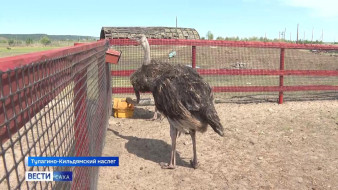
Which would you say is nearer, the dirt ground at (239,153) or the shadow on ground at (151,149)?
the dirt ground at (239,153)

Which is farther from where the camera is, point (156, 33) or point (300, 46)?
point (156, 33)

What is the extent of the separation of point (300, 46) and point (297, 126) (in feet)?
10.6

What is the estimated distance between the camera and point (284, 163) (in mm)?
4871

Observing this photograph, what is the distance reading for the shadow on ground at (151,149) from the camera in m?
5.20

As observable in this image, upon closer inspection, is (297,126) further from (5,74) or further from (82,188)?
(5,74)

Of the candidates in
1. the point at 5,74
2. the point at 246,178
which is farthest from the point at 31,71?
the point at 246,178

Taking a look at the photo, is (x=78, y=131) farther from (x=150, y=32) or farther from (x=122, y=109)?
(x=150, y=32)

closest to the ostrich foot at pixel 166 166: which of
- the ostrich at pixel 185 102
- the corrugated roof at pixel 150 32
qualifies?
the ostrich at pixel 185 102

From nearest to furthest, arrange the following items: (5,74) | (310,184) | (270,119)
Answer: (5,74)
(310,184)
(270,119)

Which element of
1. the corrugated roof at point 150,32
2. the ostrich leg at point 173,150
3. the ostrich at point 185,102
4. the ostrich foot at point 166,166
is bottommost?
the ostrich foot at point 166,166

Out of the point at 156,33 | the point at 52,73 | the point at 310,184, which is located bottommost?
the point at 310,184

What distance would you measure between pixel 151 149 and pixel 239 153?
4.79ft

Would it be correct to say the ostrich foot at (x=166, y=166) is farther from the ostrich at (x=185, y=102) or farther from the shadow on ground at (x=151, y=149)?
the shadow on ground at (x=151, y=149)

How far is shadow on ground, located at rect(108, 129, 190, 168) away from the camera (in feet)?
17.1
